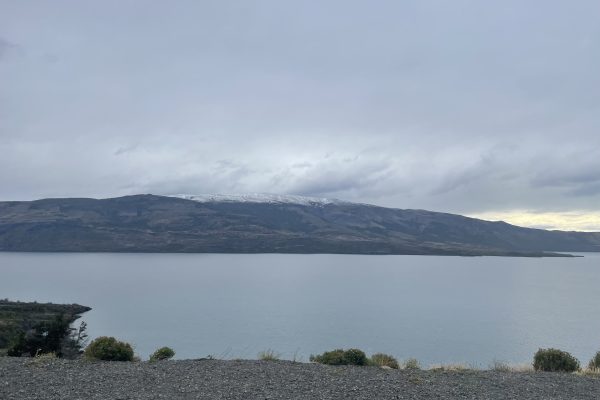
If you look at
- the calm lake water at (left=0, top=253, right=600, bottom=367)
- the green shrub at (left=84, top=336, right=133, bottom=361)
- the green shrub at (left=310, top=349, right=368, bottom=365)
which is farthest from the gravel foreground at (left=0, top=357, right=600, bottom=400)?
the calm lake water at (left=0, top=253, right=600, bottom=367)

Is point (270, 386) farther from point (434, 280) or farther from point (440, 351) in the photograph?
point (434, 280)

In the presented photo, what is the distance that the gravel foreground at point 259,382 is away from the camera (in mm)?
12250

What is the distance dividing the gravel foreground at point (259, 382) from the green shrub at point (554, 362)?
197 cm

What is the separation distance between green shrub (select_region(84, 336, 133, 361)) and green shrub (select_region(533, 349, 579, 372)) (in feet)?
42.5

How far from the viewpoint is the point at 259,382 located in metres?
13.4

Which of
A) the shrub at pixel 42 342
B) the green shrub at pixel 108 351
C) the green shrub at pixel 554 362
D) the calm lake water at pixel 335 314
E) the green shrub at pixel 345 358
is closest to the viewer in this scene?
the green shrub at pixel 108 351

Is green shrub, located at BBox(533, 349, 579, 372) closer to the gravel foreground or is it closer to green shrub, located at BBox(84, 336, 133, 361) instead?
the gravel foreground

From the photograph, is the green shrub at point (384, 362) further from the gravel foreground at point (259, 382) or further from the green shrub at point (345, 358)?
the gravel foreground at point (259, 382)

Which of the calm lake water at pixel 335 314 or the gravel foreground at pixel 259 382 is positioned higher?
the gravel foreground at pixel 259 382

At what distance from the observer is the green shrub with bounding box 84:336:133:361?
16.5 meters

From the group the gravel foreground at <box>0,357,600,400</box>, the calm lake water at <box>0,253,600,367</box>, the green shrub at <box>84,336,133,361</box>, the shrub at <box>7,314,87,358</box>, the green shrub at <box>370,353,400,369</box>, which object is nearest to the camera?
the gravel foreground at <box>0,357,600,400</box>

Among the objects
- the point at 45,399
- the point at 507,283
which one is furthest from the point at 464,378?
the point at 507,283

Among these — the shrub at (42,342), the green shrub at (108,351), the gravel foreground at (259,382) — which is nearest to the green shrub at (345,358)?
the gravel foreground at (259,382)

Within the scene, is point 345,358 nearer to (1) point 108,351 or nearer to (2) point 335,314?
(1) point 108,351
